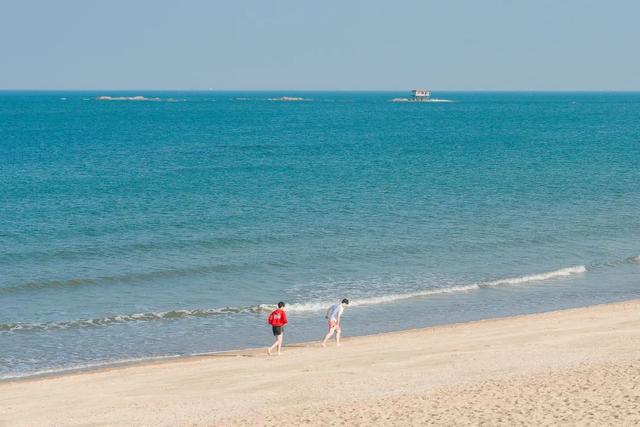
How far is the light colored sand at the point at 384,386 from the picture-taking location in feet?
55.2

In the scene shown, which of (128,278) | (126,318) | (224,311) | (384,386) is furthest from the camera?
(128,278)

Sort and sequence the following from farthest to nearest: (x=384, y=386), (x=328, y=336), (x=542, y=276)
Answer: (x=542, y=276) < (x=328, y=336) < (x=384, y=386)

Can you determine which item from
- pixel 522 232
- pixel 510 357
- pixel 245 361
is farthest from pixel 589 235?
pixel 245 361

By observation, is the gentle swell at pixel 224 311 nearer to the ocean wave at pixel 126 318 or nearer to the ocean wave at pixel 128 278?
the ocean wave at pixel 126 318

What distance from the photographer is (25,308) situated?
28.2 meters

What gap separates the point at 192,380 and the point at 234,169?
4554 cm

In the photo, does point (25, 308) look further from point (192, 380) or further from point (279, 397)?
point (279, 397)

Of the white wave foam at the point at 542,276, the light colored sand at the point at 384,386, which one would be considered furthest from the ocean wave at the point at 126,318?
the white wave foam at the point at 542,276

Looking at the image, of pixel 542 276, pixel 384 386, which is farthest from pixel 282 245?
pixel 384 386

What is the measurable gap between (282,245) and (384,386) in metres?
18.1

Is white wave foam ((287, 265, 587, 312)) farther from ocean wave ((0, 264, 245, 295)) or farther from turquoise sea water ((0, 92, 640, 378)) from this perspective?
ocean wave ((0, 264, 245, 295))

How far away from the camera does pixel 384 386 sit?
19344 mm

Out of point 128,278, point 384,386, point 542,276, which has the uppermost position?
point 384,386

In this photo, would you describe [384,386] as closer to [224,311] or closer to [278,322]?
[278,322]
